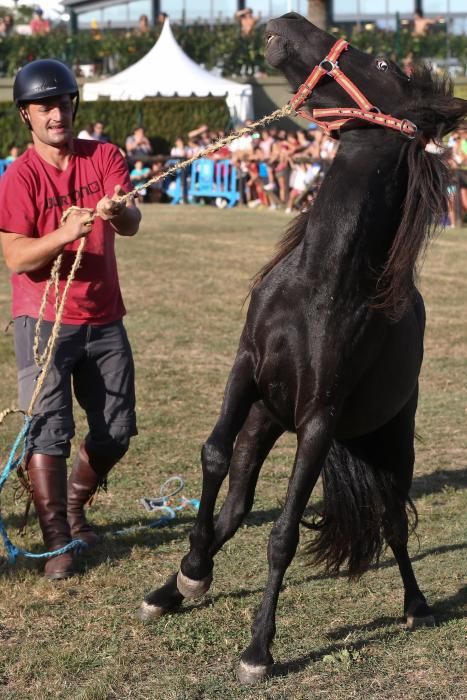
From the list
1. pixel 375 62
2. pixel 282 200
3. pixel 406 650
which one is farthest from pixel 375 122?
pixel 282 200

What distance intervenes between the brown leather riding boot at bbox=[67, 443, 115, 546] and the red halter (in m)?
2.21

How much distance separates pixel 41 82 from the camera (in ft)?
15.5

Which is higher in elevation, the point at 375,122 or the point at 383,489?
the point at 375,122

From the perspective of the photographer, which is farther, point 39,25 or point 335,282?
point 39,25

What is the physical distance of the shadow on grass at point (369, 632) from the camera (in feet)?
13.1

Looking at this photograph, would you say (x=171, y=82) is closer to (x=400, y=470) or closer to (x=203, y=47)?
(x=203, y=47)

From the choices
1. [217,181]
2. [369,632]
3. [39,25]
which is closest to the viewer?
[369,632]

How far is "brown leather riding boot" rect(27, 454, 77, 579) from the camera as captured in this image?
497 cm

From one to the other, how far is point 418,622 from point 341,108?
6.93ft

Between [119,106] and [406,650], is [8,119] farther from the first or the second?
[406,650]

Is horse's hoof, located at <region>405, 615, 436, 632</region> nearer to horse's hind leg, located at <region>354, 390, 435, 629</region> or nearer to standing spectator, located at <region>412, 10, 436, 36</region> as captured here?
horse's hind leg, located at <region>354, 390, 435, 629</region>

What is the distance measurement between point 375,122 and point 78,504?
258cm

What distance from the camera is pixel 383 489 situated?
457 cm

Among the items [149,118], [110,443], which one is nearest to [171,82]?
[149,118]
